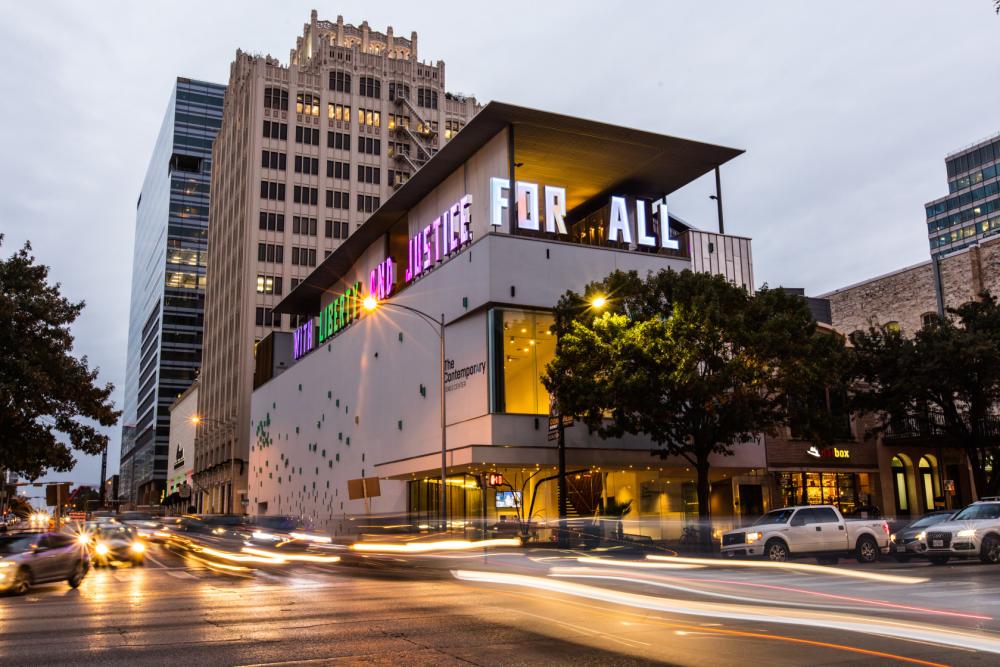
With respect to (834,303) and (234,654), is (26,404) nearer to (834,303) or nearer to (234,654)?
(234,654)

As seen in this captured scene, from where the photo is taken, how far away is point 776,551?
1092 inches

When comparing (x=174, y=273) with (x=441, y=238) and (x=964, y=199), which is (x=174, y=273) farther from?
(x=964, y=199)

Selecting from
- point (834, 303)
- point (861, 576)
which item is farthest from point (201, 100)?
point (861, 576)

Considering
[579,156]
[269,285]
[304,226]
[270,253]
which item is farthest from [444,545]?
[304,226]

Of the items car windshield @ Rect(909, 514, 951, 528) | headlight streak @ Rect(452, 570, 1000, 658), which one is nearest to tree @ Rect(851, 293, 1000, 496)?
car windshield @ Rect(909, 514, 951, 528)

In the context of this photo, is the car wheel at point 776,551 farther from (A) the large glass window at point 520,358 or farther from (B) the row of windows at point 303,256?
(B) the row of windows at point 303,256

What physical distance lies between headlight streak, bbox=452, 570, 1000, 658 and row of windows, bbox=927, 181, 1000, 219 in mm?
152410

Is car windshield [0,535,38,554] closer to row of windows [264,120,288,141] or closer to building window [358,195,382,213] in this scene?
building window [358,195,382,213]

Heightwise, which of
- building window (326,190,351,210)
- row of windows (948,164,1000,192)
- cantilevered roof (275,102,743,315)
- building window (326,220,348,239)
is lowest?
cantilevered roof (275,102,743,315)

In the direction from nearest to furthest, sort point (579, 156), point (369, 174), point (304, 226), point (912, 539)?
1. point (912, 539)
2. point (579, 156)
3. point (304, 226)
4. point (369, 174)

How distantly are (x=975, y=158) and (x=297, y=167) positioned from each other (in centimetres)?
11559

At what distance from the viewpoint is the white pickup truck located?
27.6m

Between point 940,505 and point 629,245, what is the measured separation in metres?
22.2

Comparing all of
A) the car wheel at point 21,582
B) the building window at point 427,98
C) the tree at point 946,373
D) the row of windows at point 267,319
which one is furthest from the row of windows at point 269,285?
→ the car wheel at point 21,582
